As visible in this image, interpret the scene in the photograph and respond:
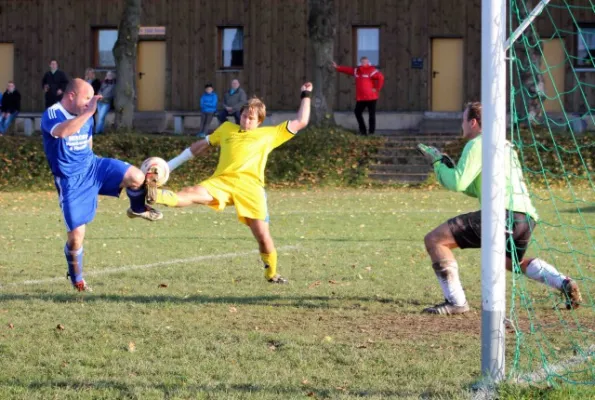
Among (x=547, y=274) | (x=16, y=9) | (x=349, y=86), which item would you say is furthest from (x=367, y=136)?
(x=547, y=274)

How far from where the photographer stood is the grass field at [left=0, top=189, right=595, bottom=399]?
5902 mm

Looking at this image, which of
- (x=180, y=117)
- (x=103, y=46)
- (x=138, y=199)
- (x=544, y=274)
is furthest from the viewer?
(x=103, y=46)

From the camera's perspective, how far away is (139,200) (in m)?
8.66

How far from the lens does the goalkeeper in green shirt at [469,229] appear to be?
747 cm

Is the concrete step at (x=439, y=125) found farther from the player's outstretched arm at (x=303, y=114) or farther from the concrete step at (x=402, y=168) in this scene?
the player's outstretched arm at (x=303, y=114)

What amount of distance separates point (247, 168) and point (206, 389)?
12.8 ft

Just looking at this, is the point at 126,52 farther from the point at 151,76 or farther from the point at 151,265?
the point at 151,265

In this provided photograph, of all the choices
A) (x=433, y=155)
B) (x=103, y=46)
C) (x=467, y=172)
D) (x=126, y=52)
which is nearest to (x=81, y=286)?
(x=433, y=155)

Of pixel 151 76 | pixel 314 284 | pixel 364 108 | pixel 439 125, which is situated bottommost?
pixel 314 284

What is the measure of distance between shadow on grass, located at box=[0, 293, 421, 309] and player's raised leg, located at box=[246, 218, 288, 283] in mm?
672

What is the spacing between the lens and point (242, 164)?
9.45 metres

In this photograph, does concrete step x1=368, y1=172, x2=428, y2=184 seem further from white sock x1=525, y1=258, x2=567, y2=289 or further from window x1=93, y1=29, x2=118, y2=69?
white sock x1=525, y1=258, x2=567, y2=289

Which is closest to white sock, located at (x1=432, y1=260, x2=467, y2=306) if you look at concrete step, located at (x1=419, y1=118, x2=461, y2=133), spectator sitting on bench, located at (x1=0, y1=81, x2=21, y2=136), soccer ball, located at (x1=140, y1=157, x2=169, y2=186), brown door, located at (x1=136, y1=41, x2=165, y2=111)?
soccer ball, located at (x1=140, y1=157, x2=169, y2=186)

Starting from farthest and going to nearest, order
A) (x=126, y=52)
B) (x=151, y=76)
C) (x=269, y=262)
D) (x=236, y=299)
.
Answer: (x=151, y=76)
(x=126, y=52)
(x=269, y=262)
(x=236, y=299)
